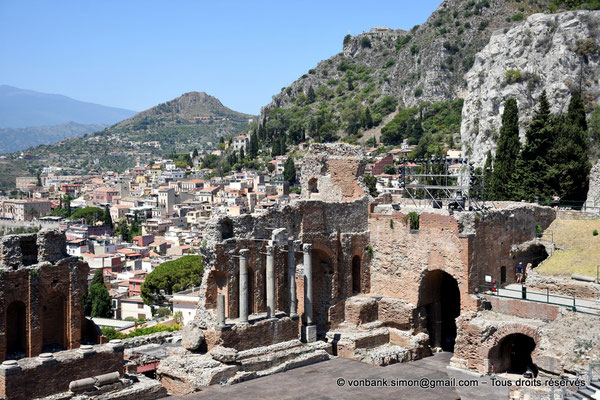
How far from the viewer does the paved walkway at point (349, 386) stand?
2103cm

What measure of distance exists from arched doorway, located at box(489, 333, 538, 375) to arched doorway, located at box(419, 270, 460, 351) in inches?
169

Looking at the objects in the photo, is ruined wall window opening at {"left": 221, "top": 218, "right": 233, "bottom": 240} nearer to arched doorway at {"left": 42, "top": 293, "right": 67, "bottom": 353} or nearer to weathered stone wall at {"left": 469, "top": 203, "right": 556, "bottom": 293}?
arched doorway at {"left": 42, "top": 293, "right": 67, "bottom": 353}

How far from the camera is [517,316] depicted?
2566 centimetres

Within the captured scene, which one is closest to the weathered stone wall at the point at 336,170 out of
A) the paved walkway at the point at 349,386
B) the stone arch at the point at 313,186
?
the stone arch at the point at 313,186

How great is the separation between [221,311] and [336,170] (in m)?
11.2

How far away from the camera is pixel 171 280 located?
6181 cm

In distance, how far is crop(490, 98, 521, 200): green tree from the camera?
4312 cm

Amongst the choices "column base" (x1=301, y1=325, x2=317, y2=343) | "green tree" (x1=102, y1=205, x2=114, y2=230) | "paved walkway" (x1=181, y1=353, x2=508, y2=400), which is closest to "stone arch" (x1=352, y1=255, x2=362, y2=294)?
"column base" (x1=301, y1=325, x2=317, y2=343)

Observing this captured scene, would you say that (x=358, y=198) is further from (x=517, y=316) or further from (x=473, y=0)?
(x=473, y=0)

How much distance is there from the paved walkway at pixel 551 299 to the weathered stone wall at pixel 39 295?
1709 centimetres

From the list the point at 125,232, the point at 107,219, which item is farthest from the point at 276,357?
the point at 107,219

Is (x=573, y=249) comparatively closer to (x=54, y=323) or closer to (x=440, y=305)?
(x=440, y=305)

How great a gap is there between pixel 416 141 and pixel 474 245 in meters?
114

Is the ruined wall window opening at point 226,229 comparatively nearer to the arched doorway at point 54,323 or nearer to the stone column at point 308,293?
the stone column at point 308,293
